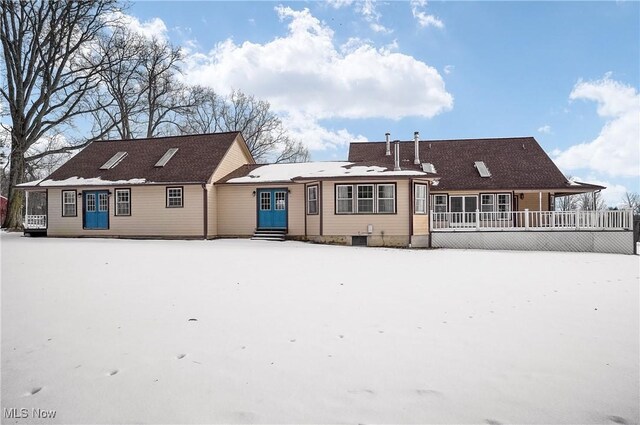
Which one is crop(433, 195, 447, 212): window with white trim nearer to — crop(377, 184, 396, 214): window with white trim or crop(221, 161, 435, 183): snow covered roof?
crop(221, 161, 435, 183): snow covered roof

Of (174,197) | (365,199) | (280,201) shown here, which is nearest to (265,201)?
(280,201)

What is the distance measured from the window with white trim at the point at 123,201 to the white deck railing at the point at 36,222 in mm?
4658

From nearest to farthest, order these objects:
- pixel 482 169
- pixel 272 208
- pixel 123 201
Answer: pixel 272 208 < pixel 123 201 < pixel 482 169

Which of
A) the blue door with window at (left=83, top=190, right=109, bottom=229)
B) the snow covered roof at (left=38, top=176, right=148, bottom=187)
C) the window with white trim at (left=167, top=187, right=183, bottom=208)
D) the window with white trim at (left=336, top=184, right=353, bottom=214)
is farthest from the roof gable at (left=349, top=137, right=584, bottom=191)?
the blue door with window at (left=83, top=190, right=109, bottom=229)

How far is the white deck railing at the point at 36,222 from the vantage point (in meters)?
20.3

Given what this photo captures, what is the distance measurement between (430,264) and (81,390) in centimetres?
915

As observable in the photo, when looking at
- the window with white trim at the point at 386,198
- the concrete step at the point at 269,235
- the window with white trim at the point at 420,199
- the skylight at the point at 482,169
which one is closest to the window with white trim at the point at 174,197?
the concrete step at the point at 269,235

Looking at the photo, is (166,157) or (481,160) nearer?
(166,157)

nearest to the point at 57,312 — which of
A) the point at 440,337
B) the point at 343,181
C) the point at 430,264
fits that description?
the point at 440,337

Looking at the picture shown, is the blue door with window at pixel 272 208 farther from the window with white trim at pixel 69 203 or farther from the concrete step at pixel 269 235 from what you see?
the window with white trim at pixel 69 203

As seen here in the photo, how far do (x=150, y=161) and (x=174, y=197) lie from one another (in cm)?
335

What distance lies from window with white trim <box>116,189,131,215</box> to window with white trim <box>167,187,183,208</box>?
216 cm

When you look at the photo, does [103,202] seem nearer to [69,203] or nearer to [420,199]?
[69,203]

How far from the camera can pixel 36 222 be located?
20.9 m
